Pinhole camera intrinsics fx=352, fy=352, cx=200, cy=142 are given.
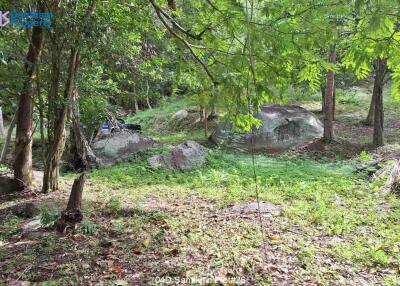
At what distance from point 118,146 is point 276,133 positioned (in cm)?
522

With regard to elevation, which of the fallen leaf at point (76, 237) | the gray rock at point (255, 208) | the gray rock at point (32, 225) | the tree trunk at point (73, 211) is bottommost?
the gray rock at point (255, 208)

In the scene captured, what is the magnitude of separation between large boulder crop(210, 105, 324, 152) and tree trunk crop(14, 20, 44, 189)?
248 inches

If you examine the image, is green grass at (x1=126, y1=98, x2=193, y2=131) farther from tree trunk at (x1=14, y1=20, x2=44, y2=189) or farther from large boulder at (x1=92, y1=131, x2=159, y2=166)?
tree trunk at (x1=14, y1=20, x2=44, y2=189)

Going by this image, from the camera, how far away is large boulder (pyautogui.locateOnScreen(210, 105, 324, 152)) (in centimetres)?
1146

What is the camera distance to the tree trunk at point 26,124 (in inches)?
232

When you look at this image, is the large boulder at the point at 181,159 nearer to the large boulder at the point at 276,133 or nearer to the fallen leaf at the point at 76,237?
the large boulder at the point at 276,133

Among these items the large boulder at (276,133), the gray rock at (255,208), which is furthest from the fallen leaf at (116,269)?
the large boulder at (276,133)

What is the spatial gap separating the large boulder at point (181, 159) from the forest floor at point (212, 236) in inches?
42.0

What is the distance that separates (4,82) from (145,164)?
4328 mm

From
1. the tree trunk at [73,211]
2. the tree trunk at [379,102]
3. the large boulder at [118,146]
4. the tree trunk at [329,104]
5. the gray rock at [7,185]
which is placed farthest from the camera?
the tree trunk at [329,104]

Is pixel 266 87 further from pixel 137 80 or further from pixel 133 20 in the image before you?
pixel 137 80

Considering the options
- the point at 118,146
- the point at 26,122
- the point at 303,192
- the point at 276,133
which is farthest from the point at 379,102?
the point at 26,122

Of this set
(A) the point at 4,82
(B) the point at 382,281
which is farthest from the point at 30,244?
(B) the point at 382,281

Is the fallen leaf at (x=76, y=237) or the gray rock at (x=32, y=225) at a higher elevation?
the fallen leaf at (x=76, y=237)
